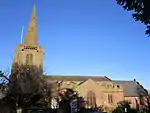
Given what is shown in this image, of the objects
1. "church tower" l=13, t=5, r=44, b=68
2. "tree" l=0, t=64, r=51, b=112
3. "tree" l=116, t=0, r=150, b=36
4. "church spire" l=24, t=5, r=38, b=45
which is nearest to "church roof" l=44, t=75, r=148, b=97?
"church tower" l=13, t=5, r=44, b=68

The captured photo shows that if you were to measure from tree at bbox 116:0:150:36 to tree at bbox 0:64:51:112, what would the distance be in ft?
75.8

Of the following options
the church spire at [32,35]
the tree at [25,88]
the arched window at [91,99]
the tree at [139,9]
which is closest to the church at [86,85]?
the church spire at [32,35]

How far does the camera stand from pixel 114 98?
62.0 meters

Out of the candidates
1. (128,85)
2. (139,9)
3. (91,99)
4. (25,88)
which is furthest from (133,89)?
(139,9)

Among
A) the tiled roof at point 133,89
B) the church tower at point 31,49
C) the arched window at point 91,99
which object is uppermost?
the church tower at point 31,49

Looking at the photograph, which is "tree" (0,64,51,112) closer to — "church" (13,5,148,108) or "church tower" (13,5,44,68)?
"church" (13,5,148,108)

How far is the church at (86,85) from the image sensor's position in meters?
59.3

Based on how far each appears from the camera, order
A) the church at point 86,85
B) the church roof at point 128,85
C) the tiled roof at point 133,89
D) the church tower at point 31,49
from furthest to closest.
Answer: the church roof at point 128,85 → the tiled roof at point 133,89 → the church tower at point 31,49 → the church at point 86,85

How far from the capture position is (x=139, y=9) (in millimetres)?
15336

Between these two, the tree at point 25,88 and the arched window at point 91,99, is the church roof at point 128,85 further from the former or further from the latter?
the tree at point 25,88

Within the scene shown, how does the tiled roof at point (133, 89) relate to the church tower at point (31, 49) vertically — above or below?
below

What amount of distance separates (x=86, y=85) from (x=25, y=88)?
25.5 m

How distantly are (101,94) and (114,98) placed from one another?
3733 millimetres

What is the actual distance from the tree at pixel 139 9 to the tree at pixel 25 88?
75.8ft
